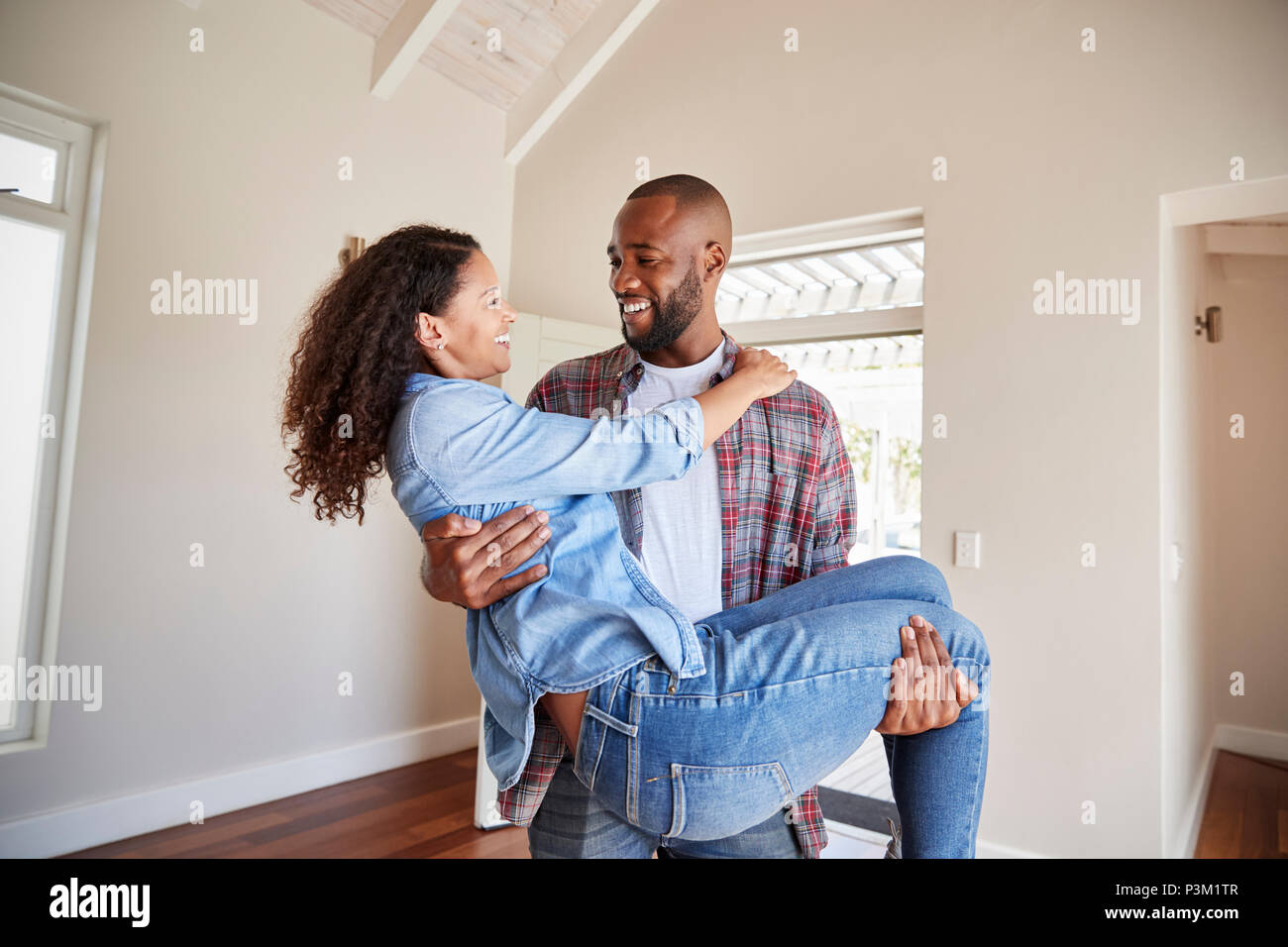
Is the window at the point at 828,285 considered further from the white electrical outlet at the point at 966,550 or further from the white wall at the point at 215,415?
the white wall at the point at 215,415

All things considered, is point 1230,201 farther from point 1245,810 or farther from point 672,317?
point 1245,810

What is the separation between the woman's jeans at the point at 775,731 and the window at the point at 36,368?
8.72 feet

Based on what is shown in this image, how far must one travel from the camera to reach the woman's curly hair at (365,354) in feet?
3.53

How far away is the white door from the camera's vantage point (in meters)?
3.22

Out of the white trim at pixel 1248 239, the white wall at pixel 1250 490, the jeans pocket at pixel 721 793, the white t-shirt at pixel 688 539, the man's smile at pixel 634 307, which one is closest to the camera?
the jeans pocket at pixel 721 793

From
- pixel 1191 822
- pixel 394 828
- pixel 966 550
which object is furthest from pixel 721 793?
pixel 1191 822

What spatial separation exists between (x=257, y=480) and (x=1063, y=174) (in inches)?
124

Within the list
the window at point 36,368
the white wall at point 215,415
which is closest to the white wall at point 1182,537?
the white wall at point 215,415

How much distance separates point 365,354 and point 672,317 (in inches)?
22.1

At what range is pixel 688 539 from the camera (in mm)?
1350

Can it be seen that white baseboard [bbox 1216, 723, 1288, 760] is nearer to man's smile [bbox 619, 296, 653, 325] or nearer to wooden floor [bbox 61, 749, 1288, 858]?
wooden floor [bbox 61, 749, 1288, 858]

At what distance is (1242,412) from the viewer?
4980 millimetres
